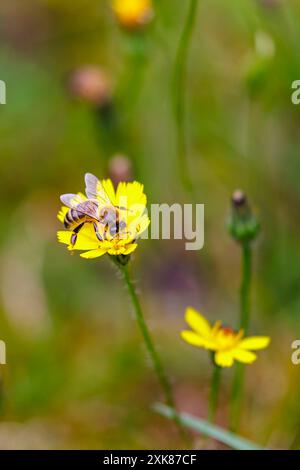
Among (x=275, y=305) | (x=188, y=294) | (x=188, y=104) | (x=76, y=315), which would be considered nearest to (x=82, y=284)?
(x=76, y=315)

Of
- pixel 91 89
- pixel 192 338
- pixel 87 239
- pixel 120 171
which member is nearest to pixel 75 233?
pixel 87 239

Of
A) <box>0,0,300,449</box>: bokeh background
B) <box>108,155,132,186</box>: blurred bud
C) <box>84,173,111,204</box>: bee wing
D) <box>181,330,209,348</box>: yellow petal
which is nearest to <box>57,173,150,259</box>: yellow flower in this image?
<box>84,173,111,204</box>: bee wing

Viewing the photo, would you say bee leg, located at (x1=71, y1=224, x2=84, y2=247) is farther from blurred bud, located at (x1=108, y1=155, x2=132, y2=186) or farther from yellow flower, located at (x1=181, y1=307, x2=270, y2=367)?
blurred bud, located at (x1=108, y1=155, x2=132, y2=186)

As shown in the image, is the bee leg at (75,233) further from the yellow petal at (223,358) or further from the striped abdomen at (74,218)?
the yellow petal at (223,358)

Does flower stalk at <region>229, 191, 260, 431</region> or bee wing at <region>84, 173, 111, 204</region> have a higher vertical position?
bee wing at <region>84, 173, 111, 204</region>

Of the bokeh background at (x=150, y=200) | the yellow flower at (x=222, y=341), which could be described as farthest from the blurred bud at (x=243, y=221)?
the bokeh background at (x=150, y=200)
